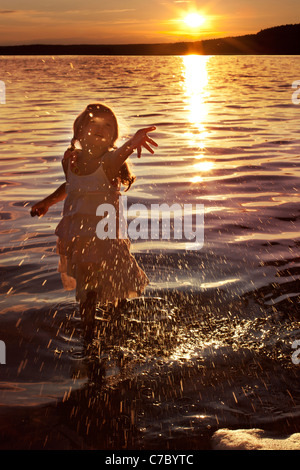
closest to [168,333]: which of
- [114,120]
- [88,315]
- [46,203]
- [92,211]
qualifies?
[88,315]

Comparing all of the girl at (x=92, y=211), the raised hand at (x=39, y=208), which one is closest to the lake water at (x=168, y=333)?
the girl at (x=92, y=211)

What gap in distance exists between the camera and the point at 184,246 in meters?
6.84

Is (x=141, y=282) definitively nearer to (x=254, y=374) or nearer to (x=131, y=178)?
(x=131, y=178)

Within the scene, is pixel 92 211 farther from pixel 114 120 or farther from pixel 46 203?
pixel 114 120

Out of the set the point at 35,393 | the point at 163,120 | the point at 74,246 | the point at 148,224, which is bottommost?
the point at 163,120

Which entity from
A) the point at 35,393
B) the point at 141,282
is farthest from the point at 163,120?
the point at 35,393

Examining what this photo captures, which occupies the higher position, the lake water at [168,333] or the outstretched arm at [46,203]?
the outstretched arm at [46,203]

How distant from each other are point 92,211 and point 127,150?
553 mm

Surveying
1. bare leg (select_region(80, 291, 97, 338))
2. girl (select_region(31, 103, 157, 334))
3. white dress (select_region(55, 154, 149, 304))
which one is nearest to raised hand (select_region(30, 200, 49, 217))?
girl (select_region(31, 103, 157, 334))

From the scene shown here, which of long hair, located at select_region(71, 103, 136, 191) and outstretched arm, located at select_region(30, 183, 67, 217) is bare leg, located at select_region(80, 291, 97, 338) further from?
long hair, located at select_region(71, 103, 136, 191)

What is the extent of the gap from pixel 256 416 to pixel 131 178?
198cm

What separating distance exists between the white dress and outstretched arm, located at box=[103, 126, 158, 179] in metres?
0.07

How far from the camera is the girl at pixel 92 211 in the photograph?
4.51m

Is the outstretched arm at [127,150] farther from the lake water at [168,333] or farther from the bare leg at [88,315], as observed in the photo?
the bare leg at [88,315]
